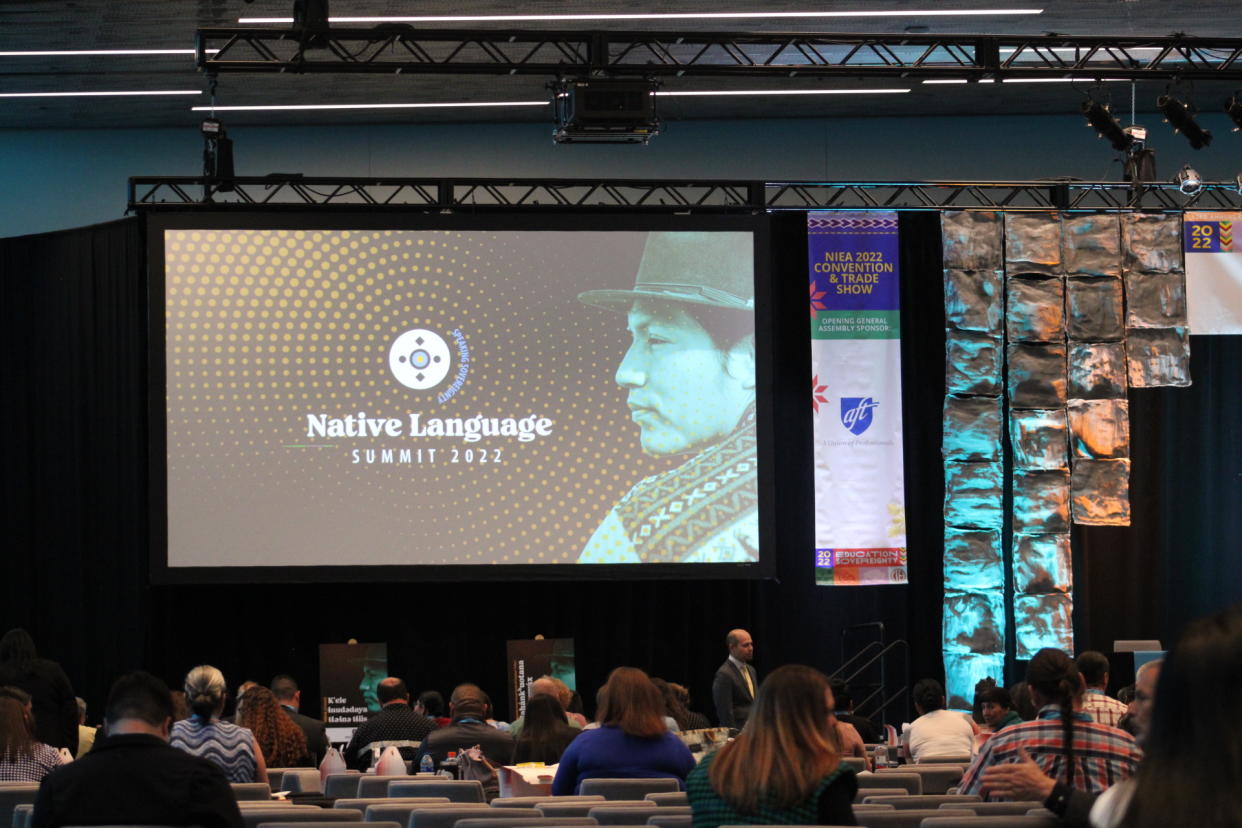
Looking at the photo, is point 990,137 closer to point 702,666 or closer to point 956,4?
point 956,4

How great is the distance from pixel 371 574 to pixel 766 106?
530cm

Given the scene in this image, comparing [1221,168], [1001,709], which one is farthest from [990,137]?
[1001,709]

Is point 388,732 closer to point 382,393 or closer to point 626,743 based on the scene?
point 626,743

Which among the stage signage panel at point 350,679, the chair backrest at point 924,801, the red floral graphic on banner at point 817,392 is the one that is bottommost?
the stage signage panel at point 350,679

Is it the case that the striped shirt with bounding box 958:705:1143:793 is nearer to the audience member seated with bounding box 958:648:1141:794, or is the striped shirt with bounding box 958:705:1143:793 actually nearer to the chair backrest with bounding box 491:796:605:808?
the audience member seated with bounding box 958:648:1141:794

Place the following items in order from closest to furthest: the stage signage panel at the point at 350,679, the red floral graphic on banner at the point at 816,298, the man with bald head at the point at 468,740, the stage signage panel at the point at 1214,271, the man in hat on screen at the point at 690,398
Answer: the man with bald head at the point at 468,740 < the stage signage panel at the point at 350,679 < the man in hat on screen at the point at 690,398 < the red floral graphic on banner at the point at 816,298 < the stage signage panel at the point at 1214,271

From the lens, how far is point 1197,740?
1429mm

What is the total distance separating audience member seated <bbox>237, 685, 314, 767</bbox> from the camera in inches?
263

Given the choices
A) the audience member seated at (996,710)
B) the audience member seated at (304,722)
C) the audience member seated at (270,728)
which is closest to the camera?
the audience member seated at (270,728)

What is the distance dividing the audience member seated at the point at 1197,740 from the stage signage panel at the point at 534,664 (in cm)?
1034

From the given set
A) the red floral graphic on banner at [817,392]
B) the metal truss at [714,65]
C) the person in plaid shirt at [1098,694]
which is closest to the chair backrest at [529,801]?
the person in plaid shirt at [1098,694]

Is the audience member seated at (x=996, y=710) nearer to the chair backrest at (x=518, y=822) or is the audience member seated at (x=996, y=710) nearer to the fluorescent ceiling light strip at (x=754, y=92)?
the chair backrest at (x=518, y=822)

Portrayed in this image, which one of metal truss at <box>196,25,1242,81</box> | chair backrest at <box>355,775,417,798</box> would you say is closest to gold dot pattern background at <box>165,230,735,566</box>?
metal truss at <box>196,25,1242,81</box>

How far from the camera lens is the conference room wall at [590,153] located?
13.5 m
